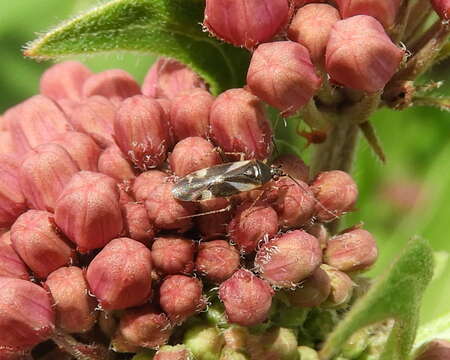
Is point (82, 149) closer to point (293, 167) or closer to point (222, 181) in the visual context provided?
point (222, 181)

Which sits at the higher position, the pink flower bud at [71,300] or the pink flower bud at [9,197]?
the pink flower bud at [9,197]

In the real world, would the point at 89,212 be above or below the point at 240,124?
below

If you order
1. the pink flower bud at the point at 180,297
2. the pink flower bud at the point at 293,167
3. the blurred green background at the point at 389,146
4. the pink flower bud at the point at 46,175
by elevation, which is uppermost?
the pink flower bud at the point at 46,175

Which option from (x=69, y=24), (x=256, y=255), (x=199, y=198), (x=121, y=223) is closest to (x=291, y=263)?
(x=256, y=255)

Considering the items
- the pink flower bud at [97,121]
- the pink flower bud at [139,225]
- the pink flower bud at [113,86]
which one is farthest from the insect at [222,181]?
the pink flower bud at [113,86]

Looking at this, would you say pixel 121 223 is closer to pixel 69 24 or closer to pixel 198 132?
pixel 198 132

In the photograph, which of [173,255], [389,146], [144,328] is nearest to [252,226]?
[173,255]

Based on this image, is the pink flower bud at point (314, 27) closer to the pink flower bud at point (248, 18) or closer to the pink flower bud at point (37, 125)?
the pink flower bud at point (248, 18)
